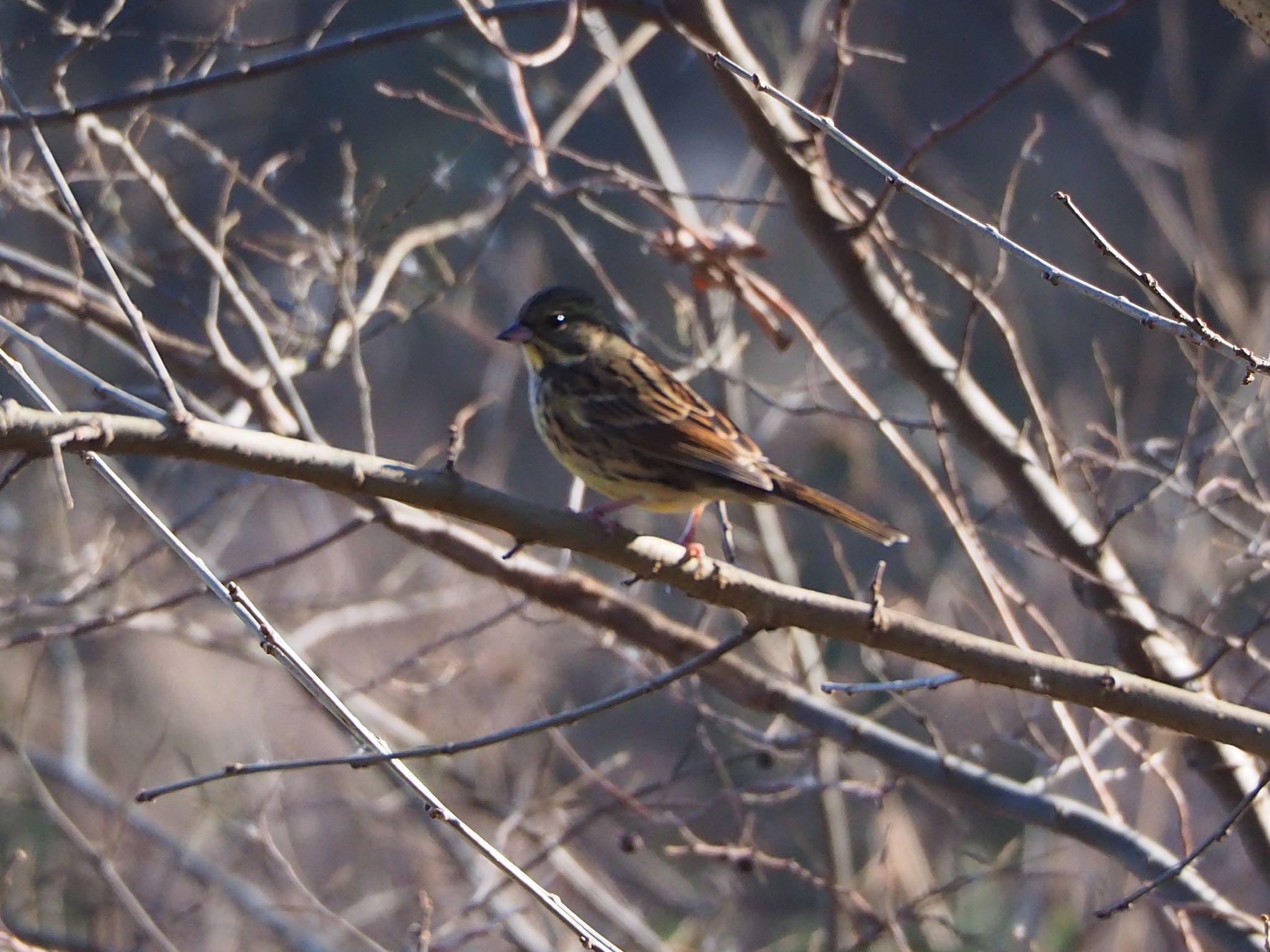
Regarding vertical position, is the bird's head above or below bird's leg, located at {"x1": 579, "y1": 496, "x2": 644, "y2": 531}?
above

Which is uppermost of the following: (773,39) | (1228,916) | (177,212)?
(773,39)

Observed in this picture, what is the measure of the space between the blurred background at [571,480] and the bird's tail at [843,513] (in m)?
0.28

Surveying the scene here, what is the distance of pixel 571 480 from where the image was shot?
37.3 ft

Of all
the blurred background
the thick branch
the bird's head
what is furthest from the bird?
the thick branch

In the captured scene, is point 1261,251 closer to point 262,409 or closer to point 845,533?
point 845,533

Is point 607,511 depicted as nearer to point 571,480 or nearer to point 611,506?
point 611,506

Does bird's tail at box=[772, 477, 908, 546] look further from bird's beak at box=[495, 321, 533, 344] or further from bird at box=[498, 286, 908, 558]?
bird's beak at box=[495, 321, 533, 344]

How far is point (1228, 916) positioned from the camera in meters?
3.66

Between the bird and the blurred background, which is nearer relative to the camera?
the bird

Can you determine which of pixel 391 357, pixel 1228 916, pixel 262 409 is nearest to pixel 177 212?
pixel 262 409

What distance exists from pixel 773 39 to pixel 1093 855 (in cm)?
394

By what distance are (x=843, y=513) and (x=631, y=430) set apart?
2.67 ft

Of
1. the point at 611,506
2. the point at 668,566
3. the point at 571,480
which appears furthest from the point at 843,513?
the point at 571,480

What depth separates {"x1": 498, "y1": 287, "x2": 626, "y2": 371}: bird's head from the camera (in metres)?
4.94
